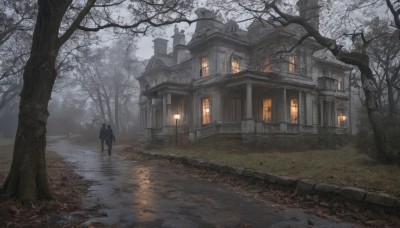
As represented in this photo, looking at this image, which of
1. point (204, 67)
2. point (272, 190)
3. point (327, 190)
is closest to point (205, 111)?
point (204, 67)

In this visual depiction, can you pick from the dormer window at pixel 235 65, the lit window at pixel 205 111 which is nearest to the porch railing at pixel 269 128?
the lit window at pixel 205 111

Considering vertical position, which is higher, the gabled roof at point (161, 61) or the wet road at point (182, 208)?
the gabled roof at point (161, 61)

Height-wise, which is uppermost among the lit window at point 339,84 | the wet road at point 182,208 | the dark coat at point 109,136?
the lit window at point 339,84

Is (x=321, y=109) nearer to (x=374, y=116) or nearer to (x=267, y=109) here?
(x=267, y=109)

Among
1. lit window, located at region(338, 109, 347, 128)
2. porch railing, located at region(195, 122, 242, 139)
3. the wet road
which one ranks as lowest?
the wet road

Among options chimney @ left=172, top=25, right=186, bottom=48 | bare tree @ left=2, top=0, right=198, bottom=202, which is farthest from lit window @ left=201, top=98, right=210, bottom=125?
bare tree @ left=2, top=0, right=198, bottom=202

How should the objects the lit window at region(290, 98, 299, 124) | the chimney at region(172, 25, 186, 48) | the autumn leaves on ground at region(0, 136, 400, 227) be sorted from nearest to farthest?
the autumn leaves on ground at region(0, 136, 400, 227) < the lit window at region(290, 98, 299, 124) < the chimney at region(172, 25, 186, 48)

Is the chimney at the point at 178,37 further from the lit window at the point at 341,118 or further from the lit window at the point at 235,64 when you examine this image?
the lit window at the point at 341,118

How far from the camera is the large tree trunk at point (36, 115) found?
6029 millimetres

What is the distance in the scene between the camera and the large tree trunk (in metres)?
6.03

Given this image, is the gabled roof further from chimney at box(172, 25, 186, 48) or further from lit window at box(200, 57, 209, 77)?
lit window at box(200, 57, 209, 77)

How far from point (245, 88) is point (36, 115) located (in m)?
21.2

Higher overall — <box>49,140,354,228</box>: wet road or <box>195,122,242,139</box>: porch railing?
<box>195,122,242,139</box>: porch railing

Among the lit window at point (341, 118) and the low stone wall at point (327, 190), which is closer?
the low stone wall at point (327, 190)
